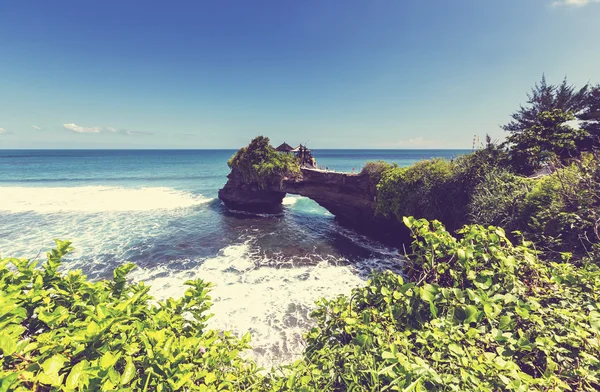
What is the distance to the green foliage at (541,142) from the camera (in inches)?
467

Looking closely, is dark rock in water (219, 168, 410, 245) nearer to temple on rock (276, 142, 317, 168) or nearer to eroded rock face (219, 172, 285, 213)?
eroded rock face (219, 172, 285, 213)

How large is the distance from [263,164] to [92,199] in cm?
2214

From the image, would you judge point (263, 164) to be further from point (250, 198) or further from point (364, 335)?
point (364, 335)

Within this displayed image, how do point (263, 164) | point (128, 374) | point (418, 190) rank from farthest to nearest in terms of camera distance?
point (263, 164)
point (418, 190)
point (128, 374)

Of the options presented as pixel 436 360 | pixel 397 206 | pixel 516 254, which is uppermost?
pixel 516 254

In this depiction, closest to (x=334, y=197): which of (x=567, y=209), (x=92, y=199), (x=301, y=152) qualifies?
(x=301, y=152)

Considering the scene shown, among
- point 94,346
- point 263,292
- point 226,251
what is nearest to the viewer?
point 94,346

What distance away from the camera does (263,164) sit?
24047 mm

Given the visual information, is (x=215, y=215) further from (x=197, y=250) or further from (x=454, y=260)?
(x=454, y=260)

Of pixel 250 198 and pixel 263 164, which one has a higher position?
pixel 263 164

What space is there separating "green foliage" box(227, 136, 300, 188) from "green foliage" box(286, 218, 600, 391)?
70.2 feet

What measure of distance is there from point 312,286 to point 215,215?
1575 centimetres

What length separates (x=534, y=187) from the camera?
8.91 meters

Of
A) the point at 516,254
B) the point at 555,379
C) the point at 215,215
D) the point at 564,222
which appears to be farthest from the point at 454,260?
the point at 215,215
